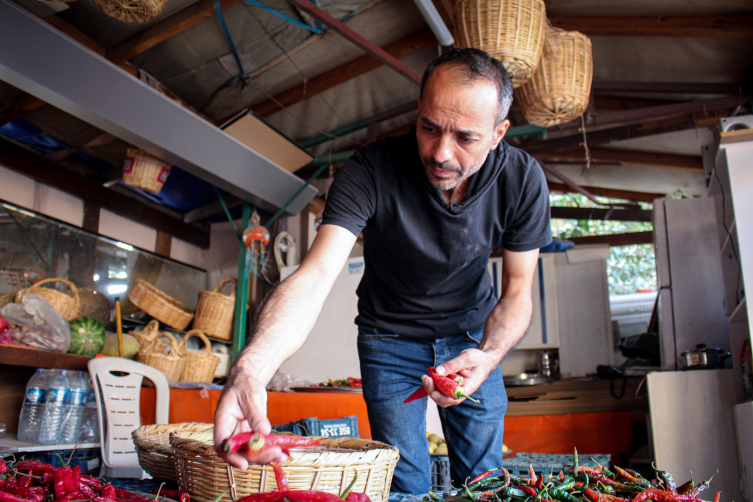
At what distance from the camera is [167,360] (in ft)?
13.8

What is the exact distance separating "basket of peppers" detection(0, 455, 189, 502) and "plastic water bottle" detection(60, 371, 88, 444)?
1573mm

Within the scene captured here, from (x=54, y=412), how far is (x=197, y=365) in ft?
4.62

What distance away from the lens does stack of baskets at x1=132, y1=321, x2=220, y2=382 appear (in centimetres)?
418

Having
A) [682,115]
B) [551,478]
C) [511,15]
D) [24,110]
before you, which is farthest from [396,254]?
[682,115]

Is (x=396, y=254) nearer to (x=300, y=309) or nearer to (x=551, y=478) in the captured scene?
(x=300, y=309)

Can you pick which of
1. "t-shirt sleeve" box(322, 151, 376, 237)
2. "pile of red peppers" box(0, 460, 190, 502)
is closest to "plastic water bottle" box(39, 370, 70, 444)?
"pile of red peppers" box(0, 460, 190, 502)

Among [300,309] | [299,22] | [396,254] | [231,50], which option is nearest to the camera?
[300,309]

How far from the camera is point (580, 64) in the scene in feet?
11.2

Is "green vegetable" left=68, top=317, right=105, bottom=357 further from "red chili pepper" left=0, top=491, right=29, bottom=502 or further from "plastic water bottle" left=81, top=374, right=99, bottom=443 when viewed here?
"red chili pepper" left=0, top=491, right=29, bottom=502

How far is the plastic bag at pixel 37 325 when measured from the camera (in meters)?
3.27

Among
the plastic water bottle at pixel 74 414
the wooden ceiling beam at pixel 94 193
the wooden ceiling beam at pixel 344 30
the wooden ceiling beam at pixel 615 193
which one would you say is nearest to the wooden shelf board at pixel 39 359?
the plastic water bottle at pixel 74 414

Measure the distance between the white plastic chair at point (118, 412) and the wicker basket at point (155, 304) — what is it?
4.51 feet

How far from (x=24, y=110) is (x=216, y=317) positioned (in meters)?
2.23

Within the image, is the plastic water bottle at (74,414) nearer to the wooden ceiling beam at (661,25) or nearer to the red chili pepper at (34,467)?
the red chili pepper at (34,467)
